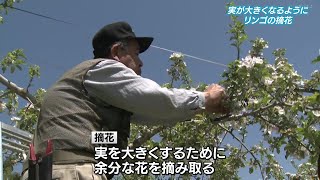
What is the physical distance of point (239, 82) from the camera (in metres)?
2.88

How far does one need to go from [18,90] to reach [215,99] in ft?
11.4

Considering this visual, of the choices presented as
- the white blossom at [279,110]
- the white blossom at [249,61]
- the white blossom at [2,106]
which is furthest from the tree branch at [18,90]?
the white blossom at [249,61]

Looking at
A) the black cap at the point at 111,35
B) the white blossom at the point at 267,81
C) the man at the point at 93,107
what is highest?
the black cap at the point at 111,35

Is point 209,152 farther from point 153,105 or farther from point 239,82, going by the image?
point 153,105

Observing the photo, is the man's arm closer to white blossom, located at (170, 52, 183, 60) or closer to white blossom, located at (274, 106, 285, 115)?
white blossom, located at (274, 106, 285, 115)

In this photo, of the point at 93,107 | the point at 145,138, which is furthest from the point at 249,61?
the point at 145,138

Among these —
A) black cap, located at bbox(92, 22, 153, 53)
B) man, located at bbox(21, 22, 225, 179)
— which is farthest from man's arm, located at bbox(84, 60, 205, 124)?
black cap, located at bbox(92, 22, 153, 53)

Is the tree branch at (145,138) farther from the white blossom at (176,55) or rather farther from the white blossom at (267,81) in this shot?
the white blossom at (267,81)

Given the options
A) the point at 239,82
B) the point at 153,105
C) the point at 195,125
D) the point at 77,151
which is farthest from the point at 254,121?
the point at 77,151

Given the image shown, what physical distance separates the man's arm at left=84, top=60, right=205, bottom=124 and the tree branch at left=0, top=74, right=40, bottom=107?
3398 millimetres

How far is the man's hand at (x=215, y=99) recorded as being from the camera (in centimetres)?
249

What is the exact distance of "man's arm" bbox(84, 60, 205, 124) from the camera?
2268mm

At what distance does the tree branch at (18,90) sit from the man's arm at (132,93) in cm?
340

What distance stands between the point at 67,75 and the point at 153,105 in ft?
1.45
